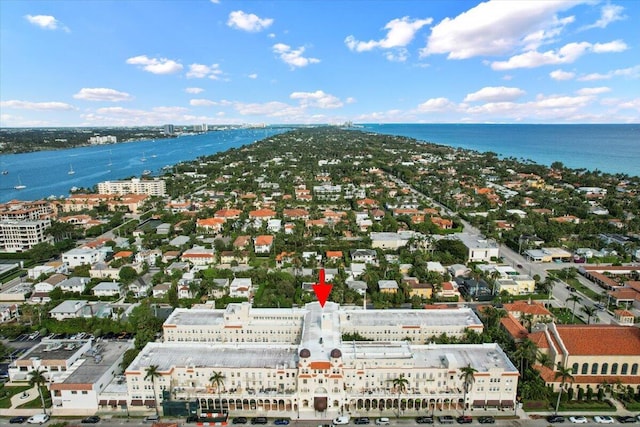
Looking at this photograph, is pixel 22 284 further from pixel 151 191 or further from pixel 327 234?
pixel 151 191

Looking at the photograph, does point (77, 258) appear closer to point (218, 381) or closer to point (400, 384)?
point (218, 381)

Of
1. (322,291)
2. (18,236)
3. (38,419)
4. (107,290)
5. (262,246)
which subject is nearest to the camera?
(38,419)

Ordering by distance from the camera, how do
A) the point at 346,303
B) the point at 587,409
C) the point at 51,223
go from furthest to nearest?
the point at 51,223, the point at 346,303, the point at 587,409

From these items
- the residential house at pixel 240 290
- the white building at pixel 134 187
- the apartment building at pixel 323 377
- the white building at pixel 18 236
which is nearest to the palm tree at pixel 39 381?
the apartment building at pixel 323 377

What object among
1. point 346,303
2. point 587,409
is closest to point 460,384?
point 587,409

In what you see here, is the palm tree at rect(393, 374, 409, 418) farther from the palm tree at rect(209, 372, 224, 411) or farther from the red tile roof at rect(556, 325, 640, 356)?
the red tile roof at rect(556, 325, 640, 356)

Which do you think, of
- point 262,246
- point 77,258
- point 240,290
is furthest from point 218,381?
point 77,258
